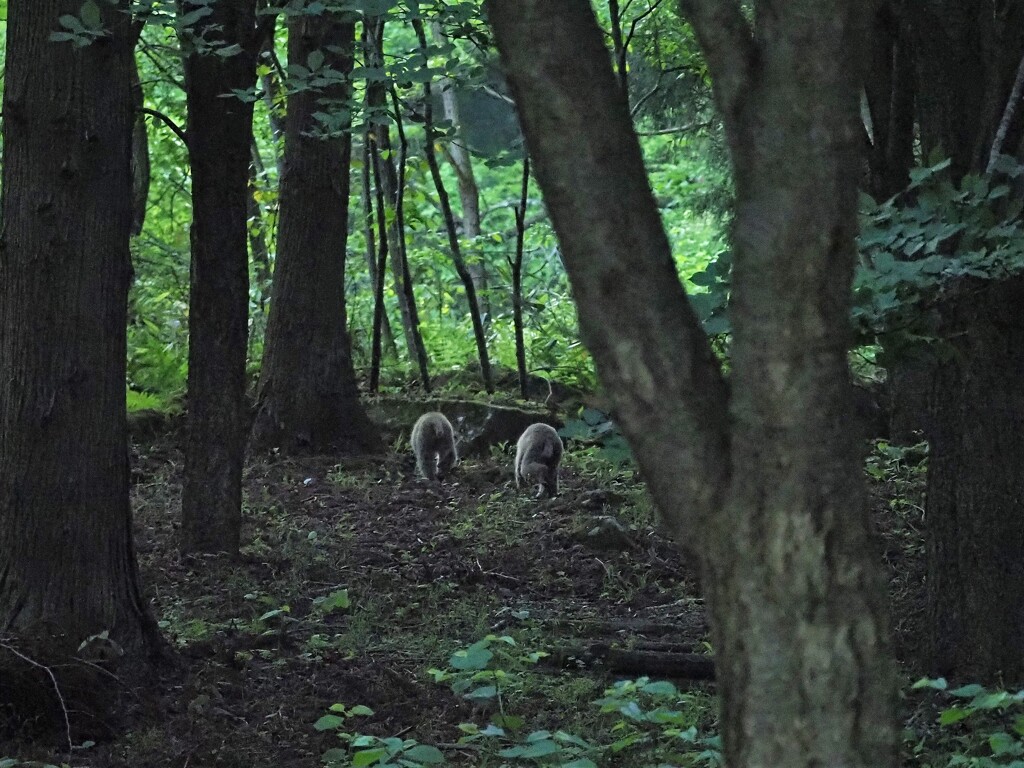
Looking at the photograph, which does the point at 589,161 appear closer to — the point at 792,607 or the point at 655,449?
the point at 655,449

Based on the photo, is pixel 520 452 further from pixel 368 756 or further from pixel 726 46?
pixel 726 46

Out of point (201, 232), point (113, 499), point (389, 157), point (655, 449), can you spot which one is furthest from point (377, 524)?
point (655, 449)

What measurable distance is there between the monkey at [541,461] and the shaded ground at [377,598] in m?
0.23

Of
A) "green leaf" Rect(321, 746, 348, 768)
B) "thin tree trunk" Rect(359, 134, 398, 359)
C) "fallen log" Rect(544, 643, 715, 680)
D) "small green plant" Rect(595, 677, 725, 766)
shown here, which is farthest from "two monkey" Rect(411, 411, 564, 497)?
"green leaf" Rect(321, 746, 348, 768)

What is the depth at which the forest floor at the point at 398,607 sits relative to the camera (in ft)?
19.5

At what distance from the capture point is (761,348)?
2713mm

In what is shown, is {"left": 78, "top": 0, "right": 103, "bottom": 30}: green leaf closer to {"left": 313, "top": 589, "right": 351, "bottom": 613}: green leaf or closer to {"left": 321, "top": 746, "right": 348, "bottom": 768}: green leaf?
{"left": 321, "top": 746, "right": 348, "bottom": 768}: green leaf

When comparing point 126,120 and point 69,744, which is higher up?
point 126,120

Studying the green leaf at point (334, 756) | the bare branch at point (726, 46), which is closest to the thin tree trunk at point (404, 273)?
the green leaf at point (334, 756)

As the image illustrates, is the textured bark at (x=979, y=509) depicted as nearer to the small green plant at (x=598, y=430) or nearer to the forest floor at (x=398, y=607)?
the forest floor at (x=398, y=607)

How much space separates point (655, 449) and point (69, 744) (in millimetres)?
3714

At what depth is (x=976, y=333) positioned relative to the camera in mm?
6688

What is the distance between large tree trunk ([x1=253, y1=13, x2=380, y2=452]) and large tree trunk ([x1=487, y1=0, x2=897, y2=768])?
993 cm

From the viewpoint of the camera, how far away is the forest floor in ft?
19.5
